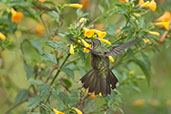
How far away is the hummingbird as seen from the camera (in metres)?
1.91

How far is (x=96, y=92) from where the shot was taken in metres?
1.92

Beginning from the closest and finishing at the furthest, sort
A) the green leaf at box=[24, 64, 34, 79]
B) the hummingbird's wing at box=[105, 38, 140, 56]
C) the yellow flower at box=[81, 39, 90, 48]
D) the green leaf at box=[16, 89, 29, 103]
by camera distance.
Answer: the yellow flower at box=[81, 39, 90, 48], the hummingbird's wing at box=[105, 38, 140, 56], the green leaf at box=[24, 64, 34, 79], the green leaf at box=[16, 89, 29, 103]

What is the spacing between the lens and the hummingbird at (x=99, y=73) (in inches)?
75.0

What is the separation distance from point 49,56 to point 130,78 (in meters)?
0.92

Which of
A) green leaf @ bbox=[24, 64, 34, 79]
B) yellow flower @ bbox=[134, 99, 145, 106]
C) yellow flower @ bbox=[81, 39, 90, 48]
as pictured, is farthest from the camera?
yellow flower @ bbox=[134, 99, 145, 106]

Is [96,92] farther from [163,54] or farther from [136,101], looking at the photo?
[163,54]

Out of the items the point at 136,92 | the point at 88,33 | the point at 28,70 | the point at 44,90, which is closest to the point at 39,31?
the point at 28,70

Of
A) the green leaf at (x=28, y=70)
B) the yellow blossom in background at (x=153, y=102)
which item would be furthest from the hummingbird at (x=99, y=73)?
the yellow blossom in background at (x=153, y=102)

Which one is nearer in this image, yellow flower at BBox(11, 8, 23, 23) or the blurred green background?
yellow flower at BBox(11, 8, 23, 23)

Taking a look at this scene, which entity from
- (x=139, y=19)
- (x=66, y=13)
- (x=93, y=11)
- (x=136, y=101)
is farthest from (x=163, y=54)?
(x=139, y=19)

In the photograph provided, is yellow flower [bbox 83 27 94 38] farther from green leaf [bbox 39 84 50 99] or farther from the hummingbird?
green leaf [bbox 39 84 50 99]

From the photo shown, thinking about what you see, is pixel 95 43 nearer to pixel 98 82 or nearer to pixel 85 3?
pixel 98 82

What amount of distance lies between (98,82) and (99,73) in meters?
0.06

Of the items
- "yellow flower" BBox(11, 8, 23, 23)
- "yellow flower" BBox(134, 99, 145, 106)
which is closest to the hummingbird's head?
"yellow flower" BBox(11, 8, 23, 23)
